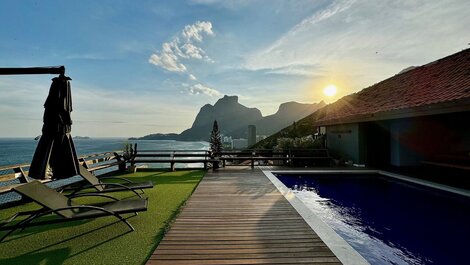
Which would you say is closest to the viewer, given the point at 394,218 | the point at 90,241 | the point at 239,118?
the point at 90,241

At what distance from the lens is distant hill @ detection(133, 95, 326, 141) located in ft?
314

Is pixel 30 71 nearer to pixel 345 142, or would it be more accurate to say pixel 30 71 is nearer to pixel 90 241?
pixel 90 241

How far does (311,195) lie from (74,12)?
9750 millimetres

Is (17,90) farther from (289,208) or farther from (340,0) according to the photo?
(340,0)

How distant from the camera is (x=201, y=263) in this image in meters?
3.14

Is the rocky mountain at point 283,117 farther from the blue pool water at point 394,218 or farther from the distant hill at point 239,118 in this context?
the blue pool water at point 394,218

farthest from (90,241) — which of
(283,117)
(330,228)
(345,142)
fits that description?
Result: (283,117)

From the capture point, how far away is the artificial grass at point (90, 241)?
340 cm

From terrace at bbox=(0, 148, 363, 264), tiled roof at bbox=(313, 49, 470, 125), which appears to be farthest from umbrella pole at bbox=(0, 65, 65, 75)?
tiled roof at bbox=(313, 49, 470, 125)

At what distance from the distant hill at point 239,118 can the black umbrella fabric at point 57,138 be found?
7048 cm

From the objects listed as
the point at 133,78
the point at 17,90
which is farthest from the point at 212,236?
the point at 17,90

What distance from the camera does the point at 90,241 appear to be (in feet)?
13.0

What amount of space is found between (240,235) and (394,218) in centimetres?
389

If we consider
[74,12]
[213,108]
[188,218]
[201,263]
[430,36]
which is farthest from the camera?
[213,108]
